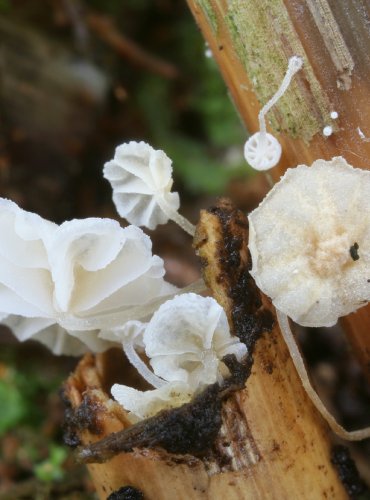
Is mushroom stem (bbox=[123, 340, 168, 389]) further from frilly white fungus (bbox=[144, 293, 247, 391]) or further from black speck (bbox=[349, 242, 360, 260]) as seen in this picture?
black speck (bbox=[349, 242, 360, 260])

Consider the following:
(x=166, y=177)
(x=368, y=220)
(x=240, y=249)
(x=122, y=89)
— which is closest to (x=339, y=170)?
(x=368, y=220)

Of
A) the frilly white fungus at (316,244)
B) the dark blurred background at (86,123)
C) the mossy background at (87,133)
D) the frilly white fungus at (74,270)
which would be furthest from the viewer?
the dark blurred background at (86,123)

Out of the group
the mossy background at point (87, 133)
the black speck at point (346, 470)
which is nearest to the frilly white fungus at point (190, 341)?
Result: the black speck at point (346, 470)

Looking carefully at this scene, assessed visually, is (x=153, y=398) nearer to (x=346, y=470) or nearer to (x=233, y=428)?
(x=233, y=428)

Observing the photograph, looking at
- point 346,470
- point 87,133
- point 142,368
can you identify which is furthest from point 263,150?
point 87,133

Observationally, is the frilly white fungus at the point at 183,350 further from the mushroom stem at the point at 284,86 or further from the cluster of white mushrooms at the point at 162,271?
the mushroom stem at the point at 284,86

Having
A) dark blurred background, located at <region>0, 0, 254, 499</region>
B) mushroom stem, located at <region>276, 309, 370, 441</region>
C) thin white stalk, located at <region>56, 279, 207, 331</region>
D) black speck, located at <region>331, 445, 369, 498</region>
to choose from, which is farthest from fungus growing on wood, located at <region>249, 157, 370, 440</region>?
A: dark blurred background, located at <region>0, 0, 254, 499</region>
